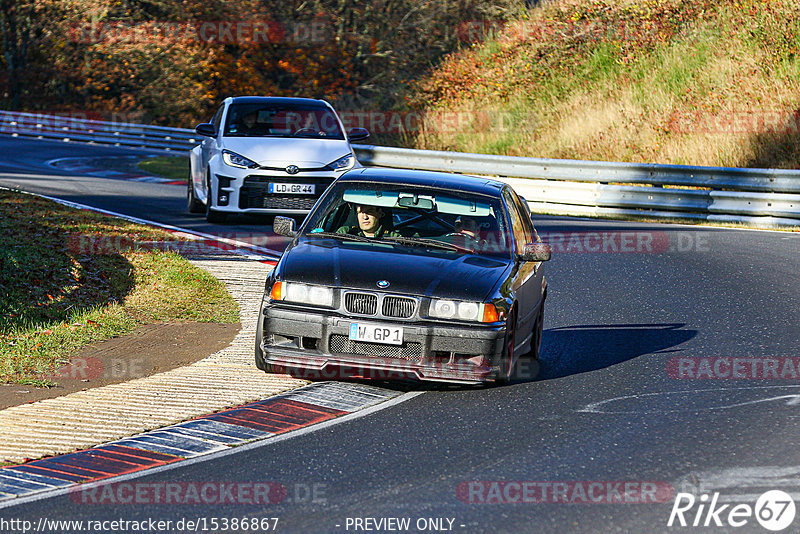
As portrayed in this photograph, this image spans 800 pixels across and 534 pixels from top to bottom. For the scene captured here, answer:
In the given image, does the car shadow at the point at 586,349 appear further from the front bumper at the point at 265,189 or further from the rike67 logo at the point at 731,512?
the front bumper at the point at 265,189

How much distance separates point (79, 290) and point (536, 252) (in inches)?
208

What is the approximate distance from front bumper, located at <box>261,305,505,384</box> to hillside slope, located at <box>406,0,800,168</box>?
19.4m

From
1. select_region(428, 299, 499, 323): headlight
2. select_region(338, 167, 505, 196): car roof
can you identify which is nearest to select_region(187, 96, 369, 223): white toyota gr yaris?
select_region(338, 167, 505, 196): car roof

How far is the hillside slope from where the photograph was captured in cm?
2831

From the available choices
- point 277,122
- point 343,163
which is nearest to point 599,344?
point 343,163

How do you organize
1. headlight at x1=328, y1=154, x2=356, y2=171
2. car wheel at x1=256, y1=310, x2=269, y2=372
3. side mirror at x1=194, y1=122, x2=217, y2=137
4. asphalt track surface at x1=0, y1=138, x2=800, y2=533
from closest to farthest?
A: asphalt track surface at x1=0, y1=138, x2=800, y2=533, car wheel at x1=256, y1=310, x2=269, y2=372, headlight at x1=328, y1=154, x2=356, y2=171, side mirror at x1=194, y1=122, x2=217, y2=137

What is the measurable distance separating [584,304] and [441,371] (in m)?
4.64

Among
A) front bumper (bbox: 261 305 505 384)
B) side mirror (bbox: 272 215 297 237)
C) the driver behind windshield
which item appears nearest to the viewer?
front bumper (bbox: 261 305 505 384)

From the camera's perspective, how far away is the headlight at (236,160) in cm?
1648

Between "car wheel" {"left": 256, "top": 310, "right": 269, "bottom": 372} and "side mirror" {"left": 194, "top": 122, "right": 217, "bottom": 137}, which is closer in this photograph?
"car wheel" {"left": 256, "top": 310, "right": 269, "bottom": 372}

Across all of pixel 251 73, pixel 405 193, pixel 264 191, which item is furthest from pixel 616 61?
pixel 405 193

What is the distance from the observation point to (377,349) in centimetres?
793

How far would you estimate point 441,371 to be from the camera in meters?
7.93

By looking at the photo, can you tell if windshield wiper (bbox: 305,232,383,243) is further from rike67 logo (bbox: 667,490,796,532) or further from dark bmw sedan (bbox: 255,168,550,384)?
rike67 logo (bbox: 667,490,796,532)
